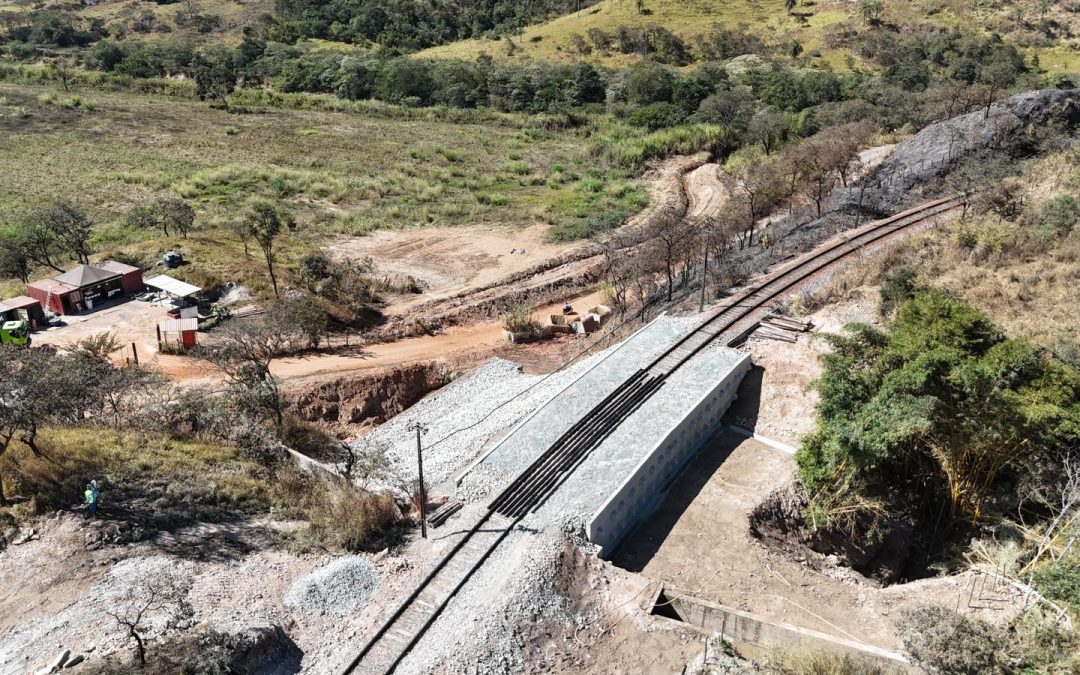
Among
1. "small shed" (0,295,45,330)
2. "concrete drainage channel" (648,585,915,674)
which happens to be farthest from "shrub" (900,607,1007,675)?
"small shed" (0,295,45,330)

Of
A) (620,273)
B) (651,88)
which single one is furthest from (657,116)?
(620,273)

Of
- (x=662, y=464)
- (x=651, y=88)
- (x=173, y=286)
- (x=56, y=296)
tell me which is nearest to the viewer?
(x=662, y=464)

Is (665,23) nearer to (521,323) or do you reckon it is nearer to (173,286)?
A: (521,323)

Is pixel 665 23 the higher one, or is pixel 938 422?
pixel 665 23

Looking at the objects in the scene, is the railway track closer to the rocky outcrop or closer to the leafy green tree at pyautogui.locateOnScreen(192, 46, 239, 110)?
the rocky outcrop

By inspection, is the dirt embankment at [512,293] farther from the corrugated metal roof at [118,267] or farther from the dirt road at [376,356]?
the corrugated metal roof at [118,267]

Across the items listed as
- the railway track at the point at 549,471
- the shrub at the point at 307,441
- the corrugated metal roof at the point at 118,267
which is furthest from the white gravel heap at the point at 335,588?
the corrugated metal roof at the point at 118,267

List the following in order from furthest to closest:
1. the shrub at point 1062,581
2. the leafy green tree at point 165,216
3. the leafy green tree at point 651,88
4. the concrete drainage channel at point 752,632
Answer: the leafy green tree at point 651,88 → the leafy green tree at point 165,216 → the concrete drainage channel at point 752,632 → the shrub at point 1062,581
